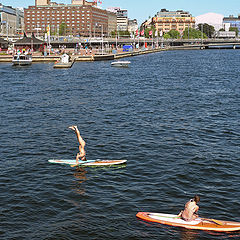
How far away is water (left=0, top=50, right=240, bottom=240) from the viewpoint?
19.9m

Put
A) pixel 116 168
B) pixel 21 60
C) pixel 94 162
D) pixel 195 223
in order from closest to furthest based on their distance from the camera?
1. pixel 195 223
2. pixel 116 168
3. pixel 94 162
4. pixel 21 60

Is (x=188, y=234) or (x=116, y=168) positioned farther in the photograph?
(x=116, y=168)

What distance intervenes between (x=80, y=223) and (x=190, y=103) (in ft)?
119

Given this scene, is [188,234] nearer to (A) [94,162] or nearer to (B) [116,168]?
(B) [116,168]

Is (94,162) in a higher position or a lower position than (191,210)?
higher

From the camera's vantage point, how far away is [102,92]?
6444 cm

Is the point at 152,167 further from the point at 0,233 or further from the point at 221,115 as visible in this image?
the point at 221,115

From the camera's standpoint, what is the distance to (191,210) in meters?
19.0

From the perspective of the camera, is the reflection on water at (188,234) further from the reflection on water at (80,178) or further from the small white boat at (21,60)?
the small white boat at (21,60)

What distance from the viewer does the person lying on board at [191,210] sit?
62.3ft

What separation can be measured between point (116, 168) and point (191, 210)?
9317 mm

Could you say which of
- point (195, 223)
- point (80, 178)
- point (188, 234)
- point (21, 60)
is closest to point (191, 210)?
point (195, 223)

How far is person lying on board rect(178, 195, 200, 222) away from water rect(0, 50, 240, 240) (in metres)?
0.68

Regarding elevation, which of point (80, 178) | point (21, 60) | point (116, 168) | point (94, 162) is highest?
point (21, 60)
